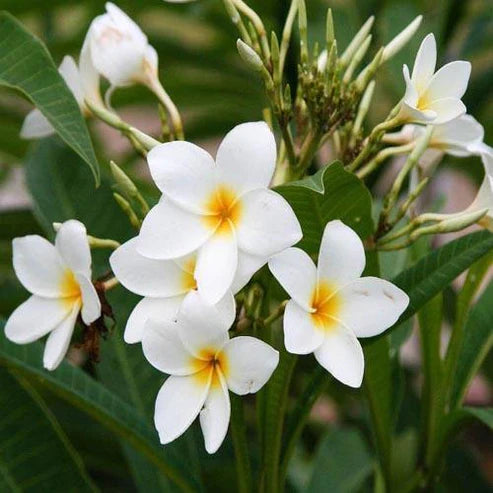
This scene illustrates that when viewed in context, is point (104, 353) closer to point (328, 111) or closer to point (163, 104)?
point (163, 104)

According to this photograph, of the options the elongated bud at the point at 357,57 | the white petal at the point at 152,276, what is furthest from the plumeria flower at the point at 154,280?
the elongated bud at the point at 357,57

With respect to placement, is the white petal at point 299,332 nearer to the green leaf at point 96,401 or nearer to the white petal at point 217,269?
the white petal at point 217,269

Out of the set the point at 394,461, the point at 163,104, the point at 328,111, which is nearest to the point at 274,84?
the point at 328,111

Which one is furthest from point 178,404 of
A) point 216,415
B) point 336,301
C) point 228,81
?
point 228,81

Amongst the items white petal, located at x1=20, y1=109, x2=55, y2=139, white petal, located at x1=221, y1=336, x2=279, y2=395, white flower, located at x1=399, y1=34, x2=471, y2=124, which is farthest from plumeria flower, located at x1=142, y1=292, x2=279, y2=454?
white petal, located at x1=20, y1=109, x2=55, y2=139

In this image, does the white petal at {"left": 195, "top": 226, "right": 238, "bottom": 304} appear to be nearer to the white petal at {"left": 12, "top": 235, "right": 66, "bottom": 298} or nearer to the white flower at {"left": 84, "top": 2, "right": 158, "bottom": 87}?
the white petal at {"left": 12, "top": 235, "right": 66, "bottom": 298}

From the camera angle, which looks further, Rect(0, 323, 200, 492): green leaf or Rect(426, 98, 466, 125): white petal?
Rect(0, 323, 200, 492): green leaf

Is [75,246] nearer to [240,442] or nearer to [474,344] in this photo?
[240,442]
